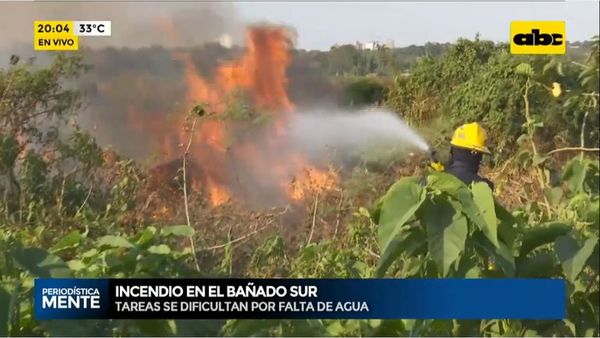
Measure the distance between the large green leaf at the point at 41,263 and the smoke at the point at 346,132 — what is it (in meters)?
1.06

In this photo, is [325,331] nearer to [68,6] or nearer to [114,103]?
[114,103]

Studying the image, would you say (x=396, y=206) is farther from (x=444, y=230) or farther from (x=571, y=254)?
(x=571, y=254)

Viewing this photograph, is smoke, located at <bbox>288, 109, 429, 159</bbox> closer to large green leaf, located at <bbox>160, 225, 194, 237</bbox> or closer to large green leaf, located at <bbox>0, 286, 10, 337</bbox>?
large green leaf, located at <bbox>160, 225, 194, 237</bbox>

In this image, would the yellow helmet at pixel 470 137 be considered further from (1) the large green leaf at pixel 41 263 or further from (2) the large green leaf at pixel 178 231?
(1) the large green leaf at pixel 41 263

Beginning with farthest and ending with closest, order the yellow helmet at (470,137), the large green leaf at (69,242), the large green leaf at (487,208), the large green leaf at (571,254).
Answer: the yellow helmet at (470,137) < the large green leaf at (69,242) < the large green leaf at (571,254) < the large green leaf at (487,208)

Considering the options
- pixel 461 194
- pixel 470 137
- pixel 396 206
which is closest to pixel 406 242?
pixel 396 206

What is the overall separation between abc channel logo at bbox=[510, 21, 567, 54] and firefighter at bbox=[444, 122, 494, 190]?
0.38 m

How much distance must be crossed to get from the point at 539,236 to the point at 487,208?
33cm

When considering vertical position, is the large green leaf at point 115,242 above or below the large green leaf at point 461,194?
below

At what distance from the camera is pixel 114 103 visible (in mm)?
3891

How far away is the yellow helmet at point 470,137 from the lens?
390 centimetres

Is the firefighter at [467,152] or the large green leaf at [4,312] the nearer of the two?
the large green leaf at [4,312]

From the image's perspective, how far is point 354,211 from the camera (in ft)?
12.8

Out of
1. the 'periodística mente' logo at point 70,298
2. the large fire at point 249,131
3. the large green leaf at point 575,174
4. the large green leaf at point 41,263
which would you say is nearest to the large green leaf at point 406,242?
the large fire at point 249,131
